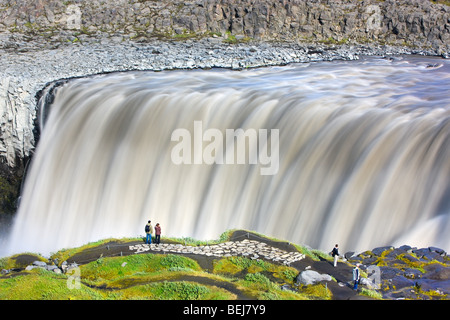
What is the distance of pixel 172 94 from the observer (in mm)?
29094

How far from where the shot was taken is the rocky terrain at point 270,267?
1423 centimetres

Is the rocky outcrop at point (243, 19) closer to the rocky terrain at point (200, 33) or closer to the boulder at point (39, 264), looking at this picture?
the rocky terrain at point (200, 33)

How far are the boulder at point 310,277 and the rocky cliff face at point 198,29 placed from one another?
90.5ft

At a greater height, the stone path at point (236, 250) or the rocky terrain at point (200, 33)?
the rocky terrain at point (200, 33)

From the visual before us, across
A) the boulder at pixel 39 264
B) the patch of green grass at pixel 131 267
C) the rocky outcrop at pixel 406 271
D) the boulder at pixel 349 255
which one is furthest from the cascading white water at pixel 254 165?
the boulder at pixel 39 264

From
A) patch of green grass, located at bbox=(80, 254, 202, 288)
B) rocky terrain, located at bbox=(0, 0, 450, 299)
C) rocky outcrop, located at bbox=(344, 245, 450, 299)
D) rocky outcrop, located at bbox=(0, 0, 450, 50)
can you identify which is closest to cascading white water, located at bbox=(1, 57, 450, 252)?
rocky outcrop, located at bbox=(344, 245, 450, 299)

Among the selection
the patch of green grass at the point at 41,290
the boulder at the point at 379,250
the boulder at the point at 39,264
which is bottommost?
the boulder at the point at 39,264

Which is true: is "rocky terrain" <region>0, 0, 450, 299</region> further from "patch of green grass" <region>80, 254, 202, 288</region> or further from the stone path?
"patch of green grass" <region>80, 254, 202, 288</region>

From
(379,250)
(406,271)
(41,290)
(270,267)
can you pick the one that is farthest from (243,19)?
(41,290)

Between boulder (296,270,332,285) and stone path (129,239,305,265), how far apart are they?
1140mm

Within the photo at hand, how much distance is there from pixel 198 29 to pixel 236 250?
37128 millimetres

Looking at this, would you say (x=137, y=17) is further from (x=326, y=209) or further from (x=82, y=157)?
(x=326, y=209)

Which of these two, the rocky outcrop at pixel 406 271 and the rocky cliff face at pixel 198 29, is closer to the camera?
the rocky outcrop at pixel 406 271

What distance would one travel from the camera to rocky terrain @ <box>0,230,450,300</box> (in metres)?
14.2
